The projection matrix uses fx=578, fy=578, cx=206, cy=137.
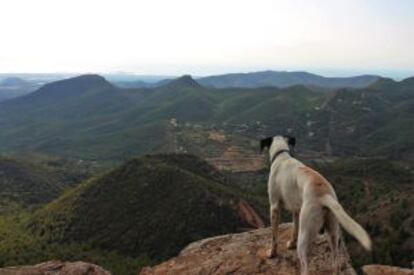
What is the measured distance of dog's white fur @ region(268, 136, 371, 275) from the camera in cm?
1038

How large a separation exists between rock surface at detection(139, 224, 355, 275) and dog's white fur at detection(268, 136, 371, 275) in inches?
37.6

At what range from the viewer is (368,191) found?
9350cm

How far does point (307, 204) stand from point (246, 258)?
13.2 feet

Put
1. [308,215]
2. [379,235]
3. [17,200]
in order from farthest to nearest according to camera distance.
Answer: [17,200] < [379,235] < [308,215]

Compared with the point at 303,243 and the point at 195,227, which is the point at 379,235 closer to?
the point at 195,227

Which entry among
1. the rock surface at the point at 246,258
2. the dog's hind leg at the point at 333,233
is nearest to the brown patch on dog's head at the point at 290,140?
the rock surface at the point at 246,258

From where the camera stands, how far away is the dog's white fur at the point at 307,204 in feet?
34.0

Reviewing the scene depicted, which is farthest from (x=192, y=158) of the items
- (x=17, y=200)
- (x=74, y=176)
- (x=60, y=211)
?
(x=74, y=176)

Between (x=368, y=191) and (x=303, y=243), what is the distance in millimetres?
86209

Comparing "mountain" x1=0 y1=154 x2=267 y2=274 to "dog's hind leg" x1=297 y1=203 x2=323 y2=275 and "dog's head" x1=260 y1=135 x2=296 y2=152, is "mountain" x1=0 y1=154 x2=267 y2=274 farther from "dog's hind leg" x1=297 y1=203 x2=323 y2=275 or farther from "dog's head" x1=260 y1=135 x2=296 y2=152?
"dog's hind leg" x1=297 y1=203 x2=323 y2=275

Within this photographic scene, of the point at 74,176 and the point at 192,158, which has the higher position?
the point at 192,158

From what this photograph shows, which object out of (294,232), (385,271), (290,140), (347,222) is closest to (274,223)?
(294,232)

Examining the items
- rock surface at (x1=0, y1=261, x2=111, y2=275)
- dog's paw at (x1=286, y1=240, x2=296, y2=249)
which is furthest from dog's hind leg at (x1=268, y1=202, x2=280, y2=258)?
rock surface at (x1=0, y1=261, x2=111, y2=275)

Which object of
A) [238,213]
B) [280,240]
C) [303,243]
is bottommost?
[238,213]
